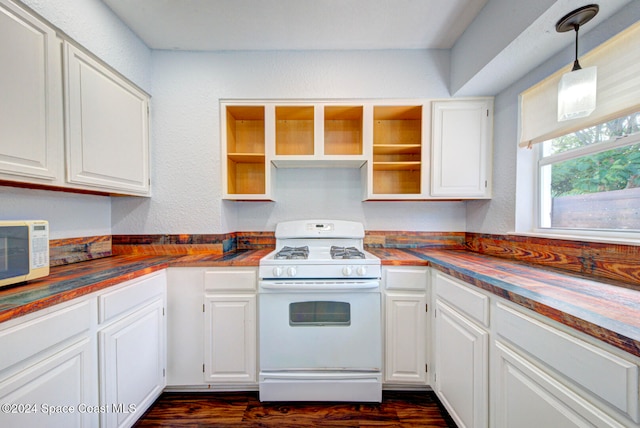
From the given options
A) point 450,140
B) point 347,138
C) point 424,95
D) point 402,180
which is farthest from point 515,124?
point 347,138

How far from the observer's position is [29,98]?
1114mm

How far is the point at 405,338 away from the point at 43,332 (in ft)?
5.85

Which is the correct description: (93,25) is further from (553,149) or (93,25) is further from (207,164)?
(553,149)

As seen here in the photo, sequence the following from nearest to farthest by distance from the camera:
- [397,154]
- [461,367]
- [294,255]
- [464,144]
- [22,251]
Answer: [22,251], [461,367], [294,255], [464,144], [397,154]

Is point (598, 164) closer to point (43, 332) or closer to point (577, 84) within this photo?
point (577, 84)

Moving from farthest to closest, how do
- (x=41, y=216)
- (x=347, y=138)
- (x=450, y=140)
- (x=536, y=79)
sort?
1. (x=347, y=138)
2. (x=450, y=140)
3. (x=536, y=79)
4. (x=41, y=216)

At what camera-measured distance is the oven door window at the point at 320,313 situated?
159 cm

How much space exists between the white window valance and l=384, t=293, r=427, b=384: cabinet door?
1255 mm

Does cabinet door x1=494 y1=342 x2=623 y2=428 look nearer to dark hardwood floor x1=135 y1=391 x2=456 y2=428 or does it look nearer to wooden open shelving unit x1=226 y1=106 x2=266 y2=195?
dark hardwood floor x1=135 y1=391 x2=456 y2=428

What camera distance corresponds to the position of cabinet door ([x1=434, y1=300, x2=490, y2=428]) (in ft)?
3.72

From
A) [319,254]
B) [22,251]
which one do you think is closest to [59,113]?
[22,251]

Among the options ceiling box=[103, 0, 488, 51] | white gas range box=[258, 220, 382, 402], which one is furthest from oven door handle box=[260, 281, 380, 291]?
ceiling box=[103, 0, 488, 51]

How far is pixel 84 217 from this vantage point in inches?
66.7

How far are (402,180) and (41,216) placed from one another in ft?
8.21
